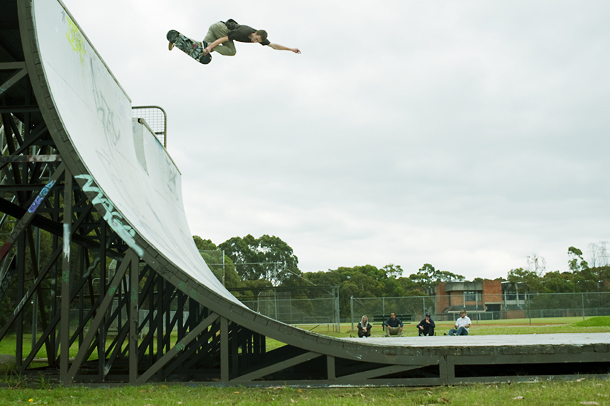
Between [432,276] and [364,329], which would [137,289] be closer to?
[364,329]

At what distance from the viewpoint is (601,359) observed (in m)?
7.49

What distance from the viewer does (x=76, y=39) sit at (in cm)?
893

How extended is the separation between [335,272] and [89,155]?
8418 cm

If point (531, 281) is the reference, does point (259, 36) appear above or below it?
above

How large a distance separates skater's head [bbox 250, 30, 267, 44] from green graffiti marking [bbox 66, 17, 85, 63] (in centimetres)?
316

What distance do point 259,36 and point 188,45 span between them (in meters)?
1.84

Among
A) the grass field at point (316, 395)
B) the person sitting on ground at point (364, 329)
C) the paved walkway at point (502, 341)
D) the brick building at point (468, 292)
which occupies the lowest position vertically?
the brick building at point (468, 292)

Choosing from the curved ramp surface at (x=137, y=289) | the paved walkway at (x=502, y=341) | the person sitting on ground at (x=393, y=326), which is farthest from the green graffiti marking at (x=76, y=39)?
the person sitting on ground at (x=393, y=326)

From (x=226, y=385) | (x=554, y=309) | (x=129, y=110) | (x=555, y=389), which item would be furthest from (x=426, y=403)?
(x=554, y=309)

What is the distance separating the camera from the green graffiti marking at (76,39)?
8.70 m

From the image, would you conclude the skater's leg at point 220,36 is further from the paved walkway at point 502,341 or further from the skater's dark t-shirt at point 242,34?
the paved walkway at point 502,341

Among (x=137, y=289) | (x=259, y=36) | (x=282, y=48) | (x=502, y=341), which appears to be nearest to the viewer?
(x=137, y=289)

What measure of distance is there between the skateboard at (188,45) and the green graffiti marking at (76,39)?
231 cm

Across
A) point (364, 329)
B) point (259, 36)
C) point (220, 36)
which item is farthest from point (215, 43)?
point (364, 329)
